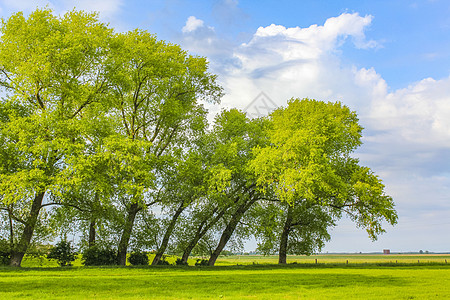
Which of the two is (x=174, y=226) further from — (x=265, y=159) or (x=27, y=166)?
(x=27, y=166)

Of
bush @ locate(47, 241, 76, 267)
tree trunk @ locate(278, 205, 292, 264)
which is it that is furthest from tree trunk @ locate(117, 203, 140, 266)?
tree trunk @ locate(278, 205, 292, 264)

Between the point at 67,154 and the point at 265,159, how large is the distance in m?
14.4

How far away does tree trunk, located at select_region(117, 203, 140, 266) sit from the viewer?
104 feet

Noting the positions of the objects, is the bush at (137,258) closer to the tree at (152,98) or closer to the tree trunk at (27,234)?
the tree at (152,98)

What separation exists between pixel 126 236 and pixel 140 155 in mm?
7397

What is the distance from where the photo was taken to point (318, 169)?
29609 millimetres

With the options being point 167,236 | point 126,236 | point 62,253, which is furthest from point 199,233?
point 62,253

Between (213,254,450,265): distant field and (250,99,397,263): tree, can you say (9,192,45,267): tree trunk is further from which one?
(213,254,450,265): distant field

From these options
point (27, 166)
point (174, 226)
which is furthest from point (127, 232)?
point (27, 166)

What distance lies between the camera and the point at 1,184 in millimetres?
24797

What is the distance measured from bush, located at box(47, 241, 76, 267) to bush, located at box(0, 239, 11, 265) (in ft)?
10.3

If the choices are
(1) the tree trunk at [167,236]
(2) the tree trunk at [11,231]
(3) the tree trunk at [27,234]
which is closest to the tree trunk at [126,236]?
(1) the tree trunk at [167,236]

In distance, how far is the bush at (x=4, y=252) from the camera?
A: 28.8 meters

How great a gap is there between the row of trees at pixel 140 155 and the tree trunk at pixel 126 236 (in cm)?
13
